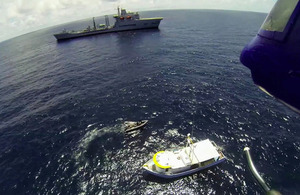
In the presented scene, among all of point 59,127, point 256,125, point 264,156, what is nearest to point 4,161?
point 59,127

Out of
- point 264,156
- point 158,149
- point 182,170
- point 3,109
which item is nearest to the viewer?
point 182,170

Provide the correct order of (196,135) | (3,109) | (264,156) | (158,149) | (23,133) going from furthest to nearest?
(3,109)
(23,133)
(196,135)
(158,149)
(264,156)

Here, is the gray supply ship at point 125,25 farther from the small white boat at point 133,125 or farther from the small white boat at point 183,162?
the small white boat at point 183,162

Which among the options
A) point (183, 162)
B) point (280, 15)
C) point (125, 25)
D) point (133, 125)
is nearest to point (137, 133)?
point (133, 125)

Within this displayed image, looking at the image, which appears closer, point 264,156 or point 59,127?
point 264,156

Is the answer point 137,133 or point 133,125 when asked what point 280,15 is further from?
point 133,125

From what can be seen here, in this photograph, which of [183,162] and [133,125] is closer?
[183,162]

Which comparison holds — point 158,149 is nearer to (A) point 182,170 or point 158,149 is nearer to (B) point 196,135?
(A) point 182,170

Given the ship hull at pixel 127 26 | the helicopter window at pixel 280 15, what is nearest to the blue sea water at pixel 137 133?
the helicopter window at pixel 280 15
